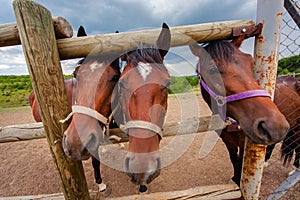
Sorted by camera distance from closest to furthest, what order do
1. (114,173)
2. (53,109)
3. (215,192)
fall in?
(53,109)
(215,192)
(114,173)

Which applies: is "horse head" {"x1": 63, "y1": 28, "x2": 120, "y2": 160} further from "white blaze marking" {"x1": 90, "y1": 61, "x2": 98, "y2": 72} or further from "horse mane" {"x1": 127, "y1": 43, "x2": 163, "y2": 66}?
"horse mane" {"x1": 127, "y1": 43, "x2": 163, "y2": 66}

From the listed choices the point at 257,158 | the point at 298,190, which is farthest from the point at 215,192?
the point at 298,190

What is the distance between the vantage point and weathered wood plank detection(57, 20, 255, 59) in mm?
1143

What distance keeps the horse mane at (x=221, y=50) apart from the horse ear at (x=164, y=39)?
0.36 meters

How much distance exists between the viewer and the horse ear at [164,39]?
113 centimetres

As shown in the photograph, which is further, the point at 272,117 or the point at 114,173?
the point at 114,173

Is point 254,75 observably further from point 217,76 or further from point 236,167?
point 236,167

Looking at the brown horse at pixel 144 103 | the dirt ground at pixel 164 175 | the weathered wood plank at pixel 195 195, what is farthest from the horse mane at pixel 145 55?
the dirt ground at pixel 164 175

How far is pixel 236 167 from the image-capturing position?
2184 millimetres

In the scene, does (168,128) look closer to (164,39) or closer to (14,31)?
(164,39)

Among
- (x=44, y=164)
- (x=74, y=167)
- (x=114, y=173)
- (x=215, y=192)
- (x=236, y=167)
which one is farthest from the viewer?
(x=44, y=164)

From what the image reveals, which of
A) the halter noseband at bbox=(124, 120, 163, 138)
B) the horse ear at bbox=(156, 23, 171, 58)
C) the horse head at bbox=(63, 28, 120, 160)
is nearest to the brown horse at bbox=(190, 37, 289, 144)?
the horse ear at bbox=(156, 23, 171, 58)

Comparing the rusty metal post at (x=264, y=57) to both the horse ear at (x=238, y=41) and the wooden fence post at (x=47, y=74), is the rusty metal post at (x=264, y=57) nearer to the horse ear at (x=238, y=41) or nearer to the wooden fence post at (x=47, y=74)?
the horse ear at (x=238, y=41)

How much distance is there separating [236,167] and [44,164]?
3.95 metres
